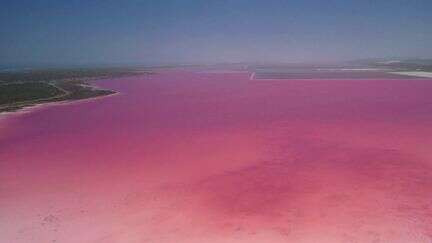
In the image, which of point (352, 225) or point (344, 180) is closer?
point (352, 225)

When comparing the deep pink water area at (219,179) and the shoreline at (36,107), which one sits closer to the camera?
the deep pink water area at (219,179)

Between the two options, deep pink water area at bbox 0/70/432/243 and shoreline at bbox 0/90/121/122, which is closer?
Result: deep pink water area at bbox 0/70/432/243

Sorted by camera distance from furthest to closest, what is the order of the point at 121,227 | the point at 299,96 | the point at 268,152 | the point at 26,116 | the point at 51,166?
the point at 299,96, the point at 26,116, the point at 268,152, the point at 51,166, the point at 121,227

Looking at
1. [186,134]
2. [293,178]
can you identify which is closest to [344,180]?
[293,178]

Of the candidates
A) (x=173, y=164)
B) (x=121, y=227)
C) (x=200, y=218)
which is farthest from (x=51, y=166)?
(x=200, y=218)

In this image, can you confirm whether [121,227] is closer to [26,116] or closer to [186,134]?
[186,134]

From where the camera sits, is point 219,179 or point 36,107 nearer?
point 219,179

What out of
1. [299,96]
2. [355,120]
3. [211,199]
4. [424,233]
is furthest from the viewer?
[299,96]
